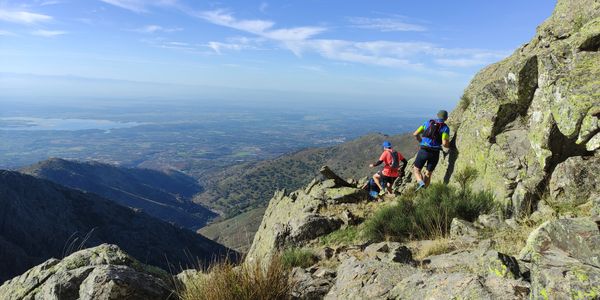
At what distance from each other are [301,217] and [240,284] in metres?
8.79

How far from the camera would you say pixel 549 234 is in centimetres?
455

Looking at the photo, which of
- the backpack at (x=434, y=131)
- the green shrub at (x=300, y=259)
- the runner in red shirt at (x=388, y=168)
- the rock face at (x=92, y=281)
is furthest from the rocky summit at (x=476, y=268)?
the runner in red shirt at (x=388, y=168)

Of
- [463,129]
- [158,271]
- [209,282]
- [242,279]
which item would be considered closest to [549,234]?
[242,279]

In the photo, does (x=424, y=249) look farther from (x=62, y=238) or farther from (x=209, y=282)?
(x=62, y=238)

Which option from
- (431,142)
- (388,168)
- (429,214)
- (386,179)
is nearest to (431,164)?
(431,142)

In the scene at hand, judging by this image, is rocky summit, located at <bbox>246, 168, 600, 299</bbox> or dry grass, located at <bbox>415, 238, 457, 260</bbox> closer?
rocky summit, located at <bbox>246, 168, 600, 299</bbox>

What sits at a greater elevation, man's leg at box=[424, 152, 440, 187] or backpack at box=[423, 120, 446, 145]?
backpack at box=[423, 120, 446, 145]

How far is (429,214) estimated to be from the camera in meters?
10.9

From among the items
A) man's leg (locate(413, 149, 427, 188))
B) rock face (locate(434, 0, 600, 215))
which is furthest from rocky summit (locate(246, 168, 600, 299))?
man's leg (locate(413, 149, 427, 188))

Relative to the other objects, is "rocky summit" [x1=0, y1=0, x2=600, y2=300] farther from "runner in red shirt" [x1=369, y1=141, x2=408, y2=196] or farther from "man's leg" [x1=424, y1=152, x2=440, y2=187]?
"runner in red shirt" [x1=369, y1=141, x2=408, y2=196]

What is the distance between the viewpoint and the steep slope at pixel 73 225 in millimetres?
95188

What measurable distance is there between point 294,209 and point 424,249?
977cm

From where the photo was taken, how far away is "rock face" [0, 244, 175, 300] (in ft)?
17.1

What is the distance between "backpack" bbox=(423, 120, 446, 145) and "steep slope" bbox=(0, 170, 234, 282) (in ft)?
279
